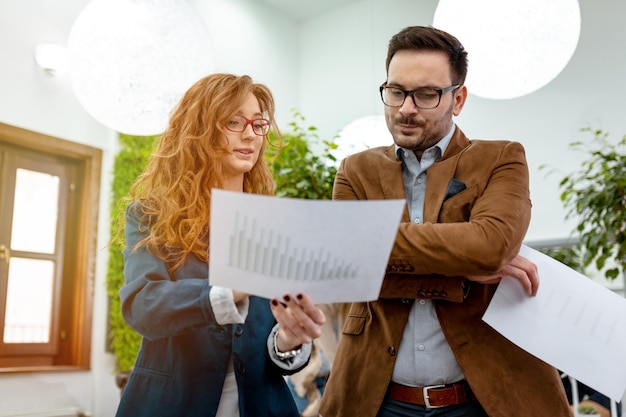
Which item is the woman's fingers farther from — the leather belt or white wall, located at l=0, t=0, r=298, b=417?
white wall, located at l=0, t=0, r=298, b=417

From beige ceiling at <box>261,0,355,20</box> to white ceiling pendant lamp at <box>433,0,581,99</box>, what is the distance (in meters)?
3.89

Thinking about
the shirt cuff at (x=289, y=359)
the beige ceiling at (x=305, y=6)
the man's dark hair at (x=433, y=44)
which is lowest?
the shirt cuff at (x=289, y=359)

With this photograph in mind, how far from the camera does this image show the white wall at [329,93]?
4.44 m

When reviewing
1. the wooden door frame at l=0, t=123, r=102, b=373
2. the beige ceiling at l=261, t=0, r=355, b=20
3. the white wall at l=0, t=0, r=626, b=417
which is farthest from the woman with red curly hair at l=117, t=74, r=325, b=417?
the beige ceiling at l=261, t=0, r=355, b=20

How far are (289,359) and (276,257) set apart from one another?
490mm

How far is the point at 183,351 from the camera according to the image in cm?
131

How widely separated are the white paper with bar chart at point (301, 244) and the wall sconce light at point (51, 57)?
13.4 feet

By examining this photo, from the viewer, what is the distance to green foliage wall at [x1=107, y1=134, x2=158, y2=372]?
476cm

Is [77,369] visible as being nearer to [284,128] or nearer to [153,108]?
[153,108]

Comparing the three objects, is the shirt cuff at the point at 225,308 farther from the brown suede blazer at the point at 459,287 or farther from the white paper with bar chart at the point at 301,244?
the brown suede blazer at the point at 459,287

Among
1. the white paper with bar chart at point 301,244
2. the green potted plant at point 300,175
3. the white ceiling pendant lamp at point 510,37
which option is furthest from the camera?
the green potted plant at point 300,175

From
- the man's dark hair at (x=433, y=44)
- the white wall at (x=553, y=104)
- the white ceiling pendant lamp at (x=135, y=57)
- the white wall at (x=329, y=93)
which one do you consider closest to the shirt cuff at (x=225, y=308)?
the man's dark hair at (x=433, y=44)

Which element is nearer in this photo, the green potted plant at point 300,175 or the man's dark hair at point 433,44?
the man's dark hair at point 433,44

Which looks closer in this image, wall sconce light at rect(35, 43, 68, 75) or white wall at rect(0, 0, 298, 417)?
white wall at rect(0, 0, 298, 417)
